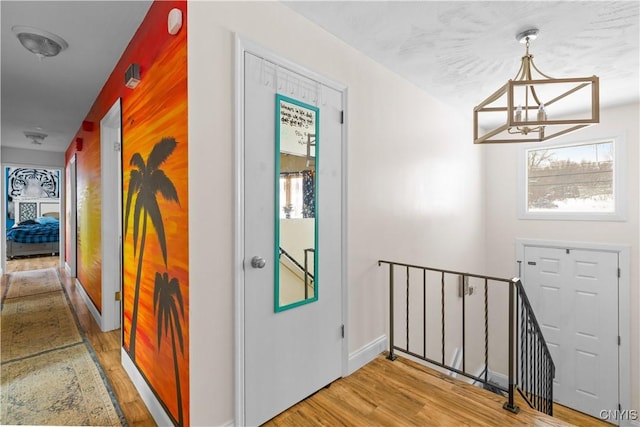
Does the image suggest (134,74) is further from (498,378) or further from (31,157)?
(498,378)

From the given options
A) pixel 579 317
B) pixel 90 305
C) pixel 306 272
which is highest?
pixel 306 272

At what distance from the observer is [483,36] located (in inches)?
86.8

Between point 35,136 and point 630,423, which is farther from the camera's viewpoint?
point 35,136

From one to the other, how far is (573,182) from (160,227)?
495 cm

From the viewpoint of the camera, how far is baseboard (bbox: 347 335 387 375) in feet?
7.65

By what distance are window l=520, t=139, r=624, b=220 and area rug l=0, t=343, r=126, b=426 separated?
5183 millimetres

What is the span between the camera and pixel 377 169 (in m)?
2.59

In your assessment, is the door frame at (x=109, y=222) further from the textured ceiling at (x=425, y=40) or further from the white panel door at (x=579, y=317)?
the white panel door at (x=579, y=317)

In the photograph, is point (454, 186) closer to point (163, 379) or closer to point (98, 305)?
point (163, 379)

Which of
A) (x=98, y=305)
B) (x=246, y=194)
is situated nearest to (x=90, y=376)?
(x=98, y=305)

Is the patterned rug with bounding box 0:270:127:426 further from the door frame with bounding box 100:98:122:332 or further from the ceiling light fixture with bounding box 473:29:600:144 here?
the ceiling light fixture with bounding box 473:29:600:144

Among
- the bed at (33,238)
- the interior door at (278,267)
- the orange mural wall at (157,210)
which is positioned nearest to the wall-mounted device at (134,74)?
the orange mural wall at (157,210)

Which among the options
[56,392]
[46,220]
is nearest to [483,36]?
[56,392]

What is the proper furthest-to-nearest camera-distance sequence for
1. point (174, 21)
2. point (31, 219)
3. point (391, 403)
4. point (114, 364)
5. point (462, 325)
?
point (31, 219) → point (462, 325) → point (114, 364) → point (391, 403) → point (174, 21)
